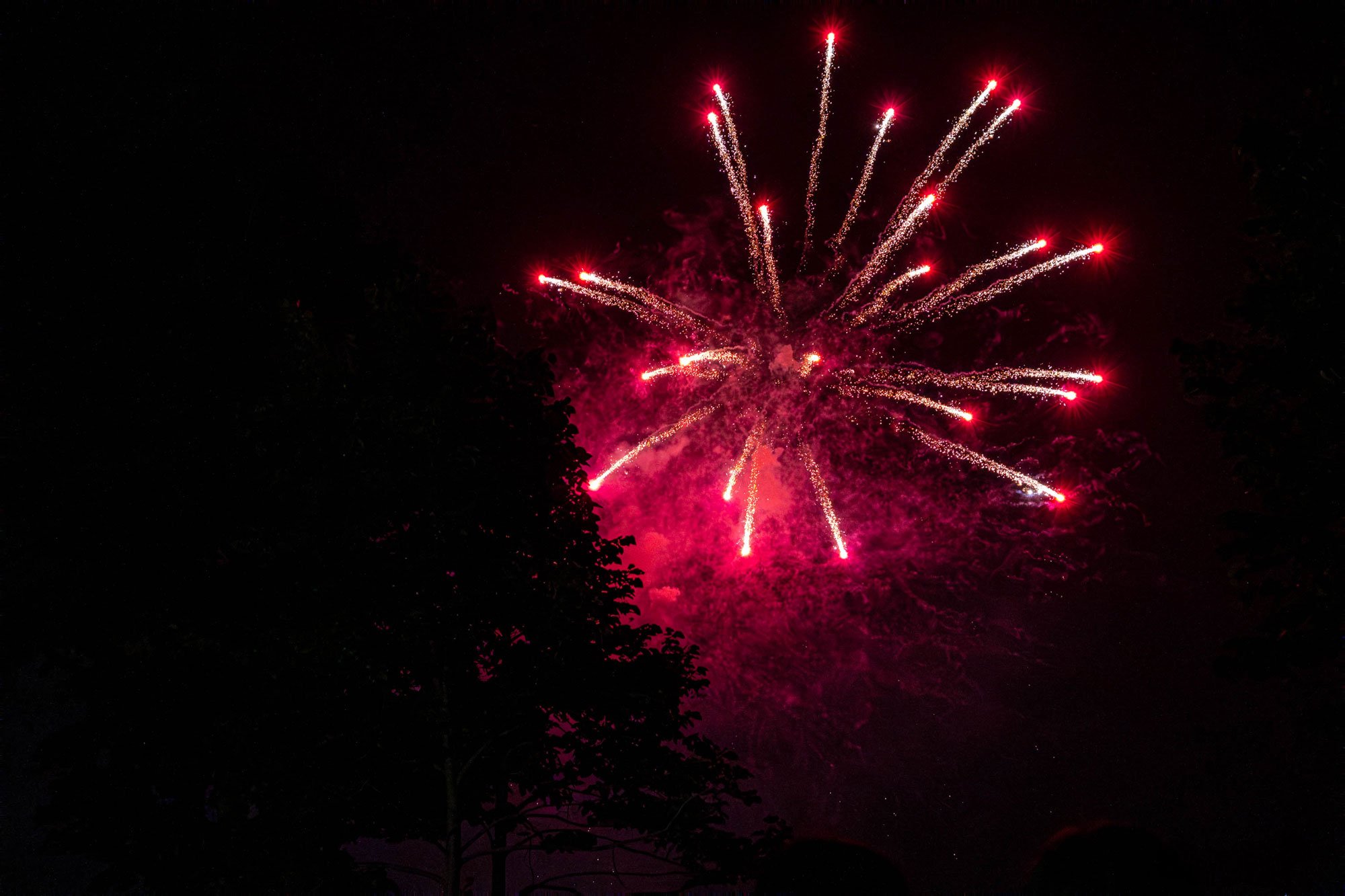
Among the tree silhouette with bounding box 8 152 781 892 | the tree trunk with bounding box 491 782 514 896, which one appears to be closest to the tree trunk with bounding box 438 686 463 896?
the tree silhouette with bounding box 8 152 781 892

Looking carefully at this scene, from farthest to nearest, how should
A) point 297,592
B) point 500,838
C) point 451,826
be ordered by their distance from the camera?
point 500,838 < point 451,826 < point 297,592

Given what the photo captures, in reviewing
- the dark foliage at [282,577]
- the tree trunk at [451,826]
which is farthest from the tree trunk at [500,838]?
the tree trunk at [451,826]

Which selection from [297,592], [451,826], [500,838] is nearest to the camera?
[297,592]

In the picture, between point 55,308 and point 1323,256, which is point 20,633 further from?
point 1323,256

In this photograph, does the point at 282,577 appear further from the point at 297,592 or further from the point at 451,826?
the point at 451,826

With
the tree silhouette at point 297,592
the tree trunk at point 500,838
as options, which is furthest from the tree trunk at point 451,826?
the tree trunk at point 500,838

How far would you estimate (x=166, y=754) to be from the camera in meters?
8.35

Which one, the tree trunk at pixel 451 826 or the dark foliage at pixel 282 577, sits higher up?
the dark foliage at pixel 282 577

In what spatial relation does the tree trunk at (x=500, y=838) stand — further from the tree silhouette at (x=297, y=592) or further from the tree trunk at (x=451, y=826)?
the tree trunk at (x=451, y=826)

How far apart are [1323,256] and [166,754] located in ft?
48.3

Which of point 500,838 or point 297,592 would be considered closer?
point 297,592

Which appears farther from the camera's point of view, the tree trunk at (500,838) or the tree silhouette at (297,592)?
the tree trunk at (500,838)

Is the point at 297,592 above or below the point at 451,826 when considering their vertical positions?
above

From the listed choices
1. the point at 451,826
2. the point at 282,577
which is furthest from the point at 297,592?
the point at 451,826
